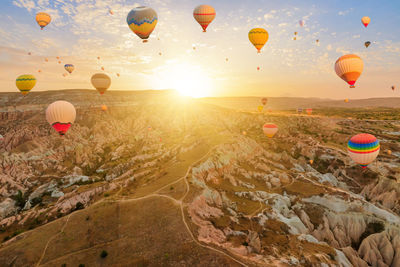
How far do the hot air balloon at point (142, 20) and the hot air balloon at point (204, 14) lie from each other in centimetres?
889

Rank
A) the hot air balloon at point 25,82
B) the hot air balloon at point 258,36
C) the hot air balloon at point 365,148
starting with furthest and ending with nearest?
1. the hot air balloon at point 25,82
2. the hot air balloon at point 258,36
3. the hot air balloon at point 365,148

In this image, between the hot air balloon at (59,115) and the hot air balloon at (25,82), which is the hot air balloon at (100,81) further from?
the hot air balloon at (25,82)

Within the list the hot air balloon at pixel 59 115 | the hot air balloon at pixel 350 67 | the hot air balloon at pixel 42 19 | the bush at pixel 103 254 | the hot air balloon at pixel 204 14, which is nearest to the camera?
the bush at pixel 103 254

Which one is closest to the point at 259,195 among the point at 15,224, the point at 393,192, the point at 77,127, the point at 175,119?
the point at 393,192

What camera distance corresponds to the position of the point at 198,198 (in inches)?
1323

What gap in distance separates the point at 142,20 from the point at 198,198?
35.2 meters

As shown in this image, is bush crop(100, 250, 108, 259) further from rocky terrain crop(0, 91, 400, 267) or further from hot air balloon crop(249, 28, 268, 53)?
hot air balloon crop(249, 28, 268, 53)

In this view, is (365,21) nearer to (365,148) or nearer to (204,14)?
(365,148)

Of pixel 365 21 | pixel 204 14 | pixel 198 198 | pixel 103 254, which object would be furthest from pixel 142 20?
pixel 365 21

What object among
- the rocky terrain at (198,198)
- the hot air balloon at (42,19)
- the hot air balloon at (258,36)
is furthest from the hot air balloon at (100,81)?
the hot air balloon at (258,36)

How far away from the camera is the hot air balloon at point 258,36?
143 feet

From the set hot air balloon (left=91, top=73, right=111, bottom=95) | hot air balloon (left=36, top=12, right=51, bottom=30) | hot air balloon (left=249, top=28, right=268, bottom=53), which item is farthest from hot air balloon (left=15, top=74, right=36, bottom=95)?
hot air balloon (left=249, top=28, right=268, bottom=53)

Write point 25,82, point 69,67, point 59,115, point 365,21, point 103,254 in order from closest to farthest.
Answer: point 103,254, point 59,115, point 25,82, point 365,21, point 69,67

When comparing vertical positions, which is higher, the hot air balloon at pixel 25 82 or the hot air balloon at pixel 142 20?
the hot air balloon at pixel 142 20
